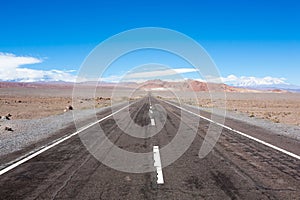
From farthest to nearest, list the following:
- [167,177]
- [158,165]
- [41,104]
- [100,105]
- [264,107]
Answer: [100,105] → [41,104] → [264,107] → [158,165] → [167,177]

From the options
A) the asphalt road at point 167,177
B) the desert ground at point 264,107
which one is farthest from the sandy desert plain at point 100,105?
the asphalt road at point 167,177

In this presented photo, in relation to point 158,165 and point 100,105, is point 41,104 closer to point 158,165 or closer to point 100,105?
point 100,105

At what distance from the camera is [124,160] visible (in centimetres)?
809

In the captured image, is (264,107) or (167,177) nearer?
(167,177)

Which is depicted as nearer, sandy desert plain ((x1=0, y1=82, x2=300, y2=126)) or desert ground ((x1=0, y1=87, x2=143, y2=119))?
sandy desert plain ((x1=0, y1=82, x2=300, y2=126))

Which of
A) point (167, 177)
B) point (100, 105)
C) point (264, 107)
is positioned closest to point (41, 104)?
point (100, 105)

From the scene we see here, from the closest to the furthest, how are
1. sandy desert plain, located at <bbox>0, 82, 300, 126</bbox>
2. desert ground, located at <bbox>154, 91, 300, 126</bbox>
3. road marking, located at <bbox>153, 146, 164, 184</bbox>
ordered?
road marking, located at <bbox>153, 146, 164, 184</bbox>
desert ground, located at <bbox>154, 91, 300, 126</bbox>
sandy desert plain, located at <bbox>0, 82, 300, 126</bbox>

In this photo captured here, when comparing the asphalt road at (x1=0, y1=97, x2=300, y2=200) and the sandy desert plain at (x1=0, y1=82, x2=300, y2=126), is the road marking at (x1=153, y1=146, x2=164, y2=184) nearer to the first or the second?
the asphalt road at (x1=0, y1=97, x2=300, y2=200)

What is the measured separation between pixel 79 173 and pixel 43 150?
318 cm

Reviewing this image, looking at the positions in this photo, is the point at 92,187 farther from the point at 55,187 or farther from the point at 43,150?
the point at 43,150

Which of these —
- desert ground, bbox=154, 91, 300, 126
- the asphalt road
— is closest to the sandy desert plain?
desert ground, bbox=154, 91, 300, 126

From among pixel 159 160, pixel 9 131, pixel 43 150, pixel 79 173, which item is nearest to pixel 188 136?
pixel 159 160

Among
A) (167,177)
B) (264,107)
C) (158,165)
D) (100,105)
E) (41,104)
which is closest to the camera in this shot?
(167,177)

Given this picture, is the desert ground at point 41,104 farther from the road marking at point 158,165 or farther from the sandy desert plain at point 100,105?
the road marking at point 158,165
